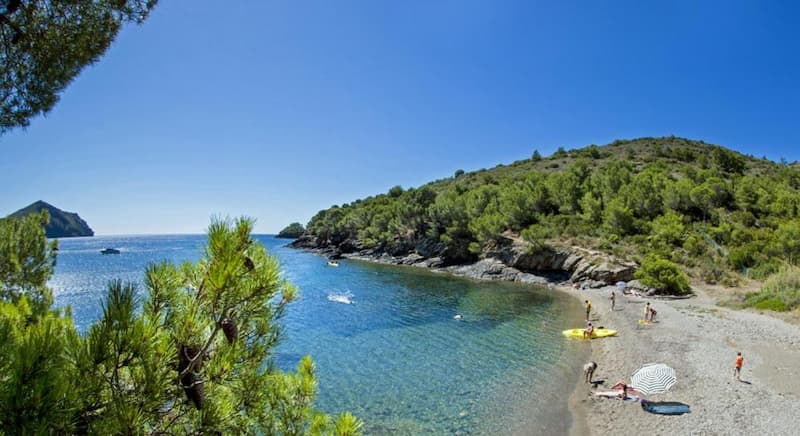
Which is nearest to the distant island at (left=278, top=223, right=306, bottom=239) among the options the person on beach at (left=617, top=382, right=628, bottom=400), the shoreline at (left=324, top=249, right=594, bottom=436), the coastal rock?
the shoreline at (left=324, top=249, right=594, bottom=436)

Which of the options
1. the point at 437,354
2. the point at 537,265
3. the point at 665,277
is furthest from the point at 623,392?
the point at 537,265

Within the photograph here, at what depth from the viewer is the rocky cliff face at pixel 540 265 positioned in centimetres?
3684

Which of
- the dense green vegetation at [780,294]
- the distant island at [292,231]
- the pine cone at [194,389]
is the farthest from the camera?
the distant island at [292,231]

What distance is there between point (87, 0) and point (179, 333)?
4.99m

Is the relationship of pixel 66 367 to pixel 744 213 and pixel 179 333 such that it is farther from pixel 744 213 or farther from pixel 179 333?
pixel 744 213

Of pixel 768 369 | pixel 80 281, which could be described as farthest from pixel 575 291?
pixel 80 281

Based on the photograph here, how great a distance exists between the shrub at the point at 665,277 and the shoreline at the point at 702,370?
15.6 feet

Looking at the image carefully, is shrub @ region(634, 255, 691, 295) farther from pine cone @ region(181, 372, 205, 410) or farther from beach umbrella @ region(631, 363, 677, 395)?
pine cone @ region(181, 372, 205, 410)

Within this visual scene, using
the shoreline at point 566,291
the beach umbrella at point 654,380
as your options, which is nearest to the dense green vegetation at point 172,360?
the shoreline at point 566,291

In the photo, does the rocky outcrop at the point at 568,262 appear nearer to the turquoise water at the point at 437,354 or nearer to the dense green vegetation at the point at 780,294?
the turquoise water at the point at 437,354

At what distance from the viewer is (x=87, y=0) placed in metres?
4.90

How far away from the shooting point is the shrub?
100 feet

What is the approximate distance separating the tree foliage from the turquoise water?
2.70 m

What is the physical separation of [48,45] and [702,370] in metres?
20.6
